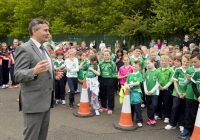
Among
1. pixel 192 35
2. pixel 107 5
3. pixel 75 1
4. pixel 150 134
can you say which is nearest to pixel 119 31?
pixel 107 5

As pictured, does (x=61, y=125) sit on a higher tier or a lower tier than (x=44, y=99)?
lower

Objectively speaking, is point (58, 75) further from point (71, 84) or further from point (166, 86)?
point (71, 84)

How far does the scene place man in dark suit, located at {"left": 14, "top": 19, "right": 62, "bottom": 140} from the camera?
3.19 metres

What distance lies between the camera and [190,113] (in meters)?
5.27

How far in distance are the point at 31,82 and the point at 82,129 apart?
2864mm

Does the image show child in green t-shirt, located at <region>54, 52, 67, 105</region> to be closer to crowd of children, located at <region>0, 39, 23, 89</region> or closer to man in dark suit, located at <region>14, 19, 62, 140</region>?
crowd of children, located at <region>0, 39, 23, 89</region>

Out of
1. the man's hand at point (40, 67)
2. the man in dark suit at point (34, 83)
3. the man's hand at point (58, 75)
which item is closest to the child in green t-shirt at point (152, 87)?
the man's hand at point (58, 75)

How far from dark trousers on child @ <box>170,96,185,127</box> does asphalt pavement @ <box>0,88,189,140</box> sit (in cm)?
22

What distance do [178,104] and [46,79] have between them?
11.9ft

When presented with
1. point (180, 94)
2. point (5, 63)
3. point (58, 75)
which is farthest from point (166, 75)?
point (5, 63)

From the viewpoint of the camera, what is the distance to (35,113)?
11.1 ft

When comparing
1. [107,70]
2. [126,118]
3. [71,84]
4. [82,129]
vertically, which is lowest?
[82,129]

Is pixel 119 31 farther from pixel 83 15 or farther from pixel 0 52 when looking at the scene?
pixel 0 52

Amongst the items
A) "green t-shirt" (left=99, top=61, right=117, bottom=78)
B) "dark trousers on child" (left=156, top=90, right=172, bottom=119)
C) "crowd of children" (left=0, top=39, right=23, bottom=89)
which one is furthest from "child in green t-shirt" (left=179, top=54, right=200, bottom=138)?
"crowd of children" (left=0, top=39, right=23, bottom=89)
